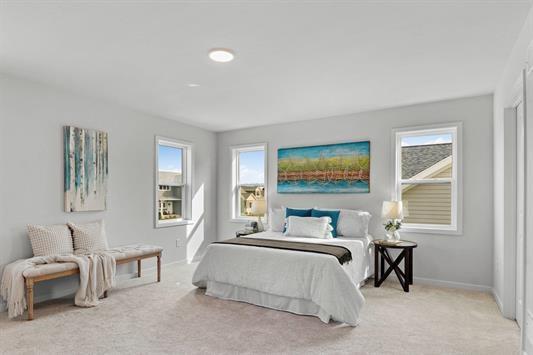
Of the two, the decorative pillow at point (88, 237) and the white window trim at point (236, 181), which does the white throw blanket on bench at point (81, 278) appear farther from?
the white window trim at point (236, 181)

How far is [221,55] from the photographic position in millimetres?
2969

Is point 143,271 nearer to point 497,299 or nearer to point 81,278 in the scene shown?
point 81,278

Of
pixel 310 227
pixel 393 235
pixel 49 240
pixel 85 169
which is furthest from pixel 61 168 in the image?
pixel 393 235

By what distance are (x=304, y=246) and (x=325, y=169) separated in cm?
196

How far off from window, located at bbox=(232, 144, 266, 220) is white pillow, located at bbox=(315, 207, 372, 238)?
178cm

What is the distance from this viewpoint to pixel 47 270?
3.22m

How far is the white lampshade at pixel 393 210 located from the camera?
4324 mm

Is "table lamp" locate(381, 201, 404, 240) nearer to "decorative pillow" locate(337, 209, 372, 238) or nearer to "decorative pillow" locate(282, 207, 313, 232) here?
"decorative pillow" locate(337, 209, 372, 238)

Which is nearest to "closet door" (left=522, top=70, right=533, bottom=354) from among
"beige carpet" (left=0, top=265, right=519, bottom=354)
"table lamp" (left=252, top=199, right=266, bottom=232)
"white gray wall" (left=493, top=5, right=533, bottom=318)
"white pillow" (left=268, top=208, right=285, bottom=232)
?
"beige carpet" (left=0, top=265, right=519, bottom=354)

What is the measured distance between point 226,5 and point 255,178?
13.8ft

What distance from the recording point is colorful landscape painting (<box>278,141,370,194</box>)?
5035 mm

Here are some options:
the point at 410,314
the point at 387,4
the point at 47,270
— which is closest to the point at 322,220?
the point at 410,314

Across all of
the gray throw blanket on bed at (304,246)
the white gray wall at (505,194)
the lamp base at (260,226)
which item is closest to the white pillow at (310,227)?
the gray throw blanket on bed at (304,246)

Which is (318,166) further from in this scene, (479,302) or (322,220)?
(479,302)
